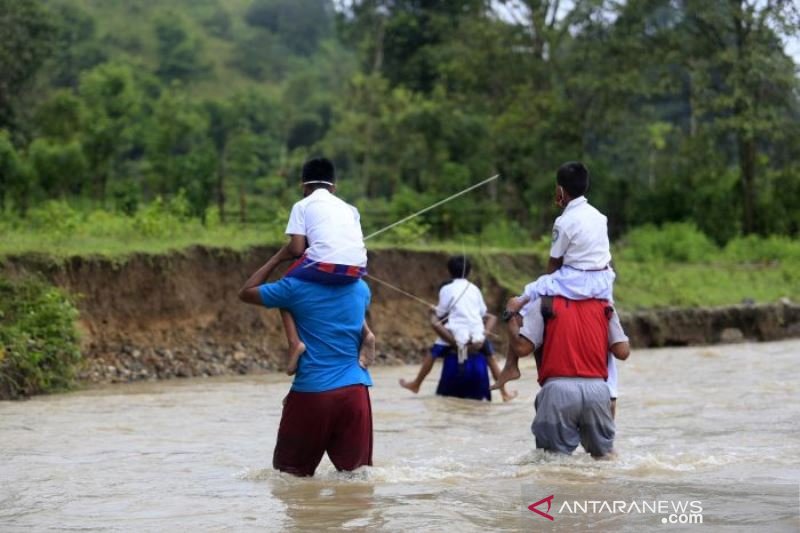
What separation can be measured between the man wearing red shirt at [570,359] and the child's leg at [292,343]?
1.24m

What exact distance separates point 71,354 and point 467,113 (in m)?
21.0

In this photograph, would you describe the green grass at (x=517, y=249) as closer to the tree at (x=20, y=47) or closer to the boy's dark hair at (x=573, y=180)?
the boy's dark hair at (x=573, y=180)

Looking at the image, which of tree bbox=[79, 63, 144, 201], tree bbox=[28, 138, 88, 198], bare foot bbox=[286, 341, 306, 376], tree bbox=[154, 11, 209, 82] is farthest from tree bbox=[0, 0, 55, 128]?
tree bbox=[154, 11, 209, 82]

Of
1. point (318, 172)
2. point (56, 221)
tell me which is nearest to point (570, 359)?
point (318, 172)

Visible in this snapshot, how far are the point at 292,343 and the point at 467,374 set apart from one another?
20.3 feet

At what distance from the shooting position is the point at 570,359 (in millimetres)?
7492

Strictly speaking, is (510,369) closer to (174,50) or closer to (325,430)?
(325,430)

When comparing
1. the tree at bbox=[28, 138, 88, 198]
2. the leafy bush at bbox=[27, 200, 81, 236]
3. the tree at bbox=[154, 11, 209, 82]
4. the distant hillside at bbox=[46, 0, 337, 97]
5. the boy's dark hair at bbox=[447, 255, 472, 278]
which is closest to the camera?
the boy's dark hair at bbox=[447, 255, 472, 278]

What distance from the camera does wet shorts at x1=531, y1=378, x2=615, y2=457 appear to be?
751 cm

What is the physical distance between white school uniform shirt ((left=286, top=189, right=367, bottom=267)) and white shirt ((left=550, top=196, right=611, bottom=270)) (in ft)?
3.81

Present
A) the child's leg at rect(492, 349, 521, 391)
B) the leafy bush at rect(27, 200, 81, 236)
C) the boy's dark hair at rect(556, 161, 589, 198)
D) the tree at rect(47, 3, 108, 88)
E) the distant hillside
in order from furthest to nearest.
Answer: the distant hillside, the tree at rect(47, 3, 108, 88), the leafy bush at rect(27, 200, 81, 236), the child's leg at rect(492, 349, 521, 391), the boy's dark hair at rect(556, 161, 589, 198)

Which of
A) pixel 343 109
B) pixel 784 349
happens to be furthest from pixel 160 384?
pixel 343 109

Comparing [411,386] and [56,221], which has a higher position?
[56,221]

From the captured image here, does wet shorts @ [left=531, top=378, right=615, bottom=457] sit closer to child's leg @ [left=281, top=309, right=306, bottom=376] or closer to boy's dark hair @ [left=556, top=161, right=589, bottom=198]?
boy's dark hair @ [left=556, top=161, right=589, bottom=198]
